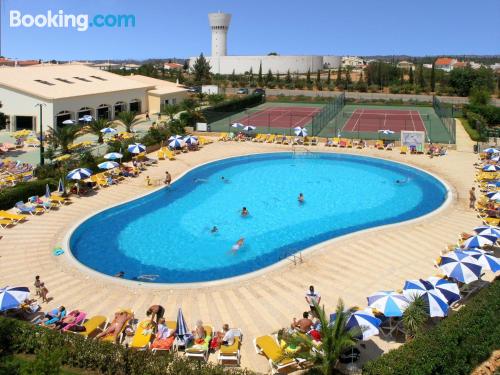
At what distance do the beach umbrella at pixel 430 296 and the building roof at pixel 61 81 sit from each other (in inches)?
1364

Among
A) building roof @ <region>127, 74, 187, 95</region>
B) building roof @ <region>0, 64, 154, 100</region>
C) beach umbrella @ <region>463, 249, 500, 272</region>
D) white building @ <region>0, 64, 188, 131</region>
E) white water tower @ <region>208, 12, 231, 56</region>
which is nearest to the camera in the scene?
beach umbrella @ <region>463, 249, 500, 272</region>

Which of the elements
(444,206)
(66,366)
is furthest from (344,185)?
(66,366)

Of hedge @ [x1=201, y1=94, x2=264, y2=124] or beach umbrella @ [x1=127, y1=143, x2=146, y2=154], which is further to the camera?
hedge @ [x1=201, y1=94, x2=264, y2=124]

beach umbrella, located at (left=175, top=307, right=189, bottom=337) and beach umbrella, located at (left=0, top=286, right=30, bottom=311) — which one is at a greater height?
beach umbrella, located at (left=0, top=286, right=30, bottom=311)

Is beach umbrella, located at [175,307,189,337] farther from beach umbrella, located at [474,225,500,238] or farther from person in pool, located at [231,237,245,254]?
beach umbrella, located at [474,225,500,238]

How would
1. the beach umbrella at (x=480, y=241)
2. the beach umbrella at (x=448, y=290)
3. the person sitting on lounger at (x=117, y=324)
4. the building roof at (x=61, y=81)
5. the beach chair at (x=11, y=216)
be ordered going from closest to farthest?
the person sitting on lounger at (x=117, y=324), the beach umbrella at (x=448, y=290), the beach umbrella at (x=480, y=241), the beach chair at (x=11, y=216), the building roof at (x=61, y=81)

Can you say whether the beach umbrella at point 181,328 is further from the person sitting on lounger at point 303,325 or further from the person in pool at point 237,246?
the person in pool at point 237,246

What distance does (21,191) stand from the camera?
22312 millimetres

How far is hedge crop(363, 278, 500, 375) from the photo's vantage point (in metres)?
9.59

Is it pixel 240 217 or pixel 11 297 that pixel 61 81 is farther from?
pixel 11 297

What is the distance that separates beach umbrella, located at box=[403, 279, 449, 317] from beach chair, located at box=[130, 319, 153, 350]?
6.59m

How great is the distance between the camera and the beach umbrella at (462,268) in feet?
43.6

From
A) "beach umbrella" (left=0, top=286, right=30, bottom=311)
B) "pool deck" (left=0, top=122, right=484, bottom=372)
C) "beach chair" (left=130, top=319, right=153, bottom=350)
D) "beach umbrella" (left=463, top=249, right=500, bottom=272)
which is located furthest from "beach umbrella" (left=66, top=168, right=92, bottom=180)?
"beach umbrella" (left=463, top=249, right=500, bottom=272)

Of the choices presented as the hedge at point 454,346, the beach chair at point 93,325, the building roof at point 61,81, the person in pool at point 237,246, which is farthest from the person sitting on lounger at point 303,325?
the building roof at point 61,81
